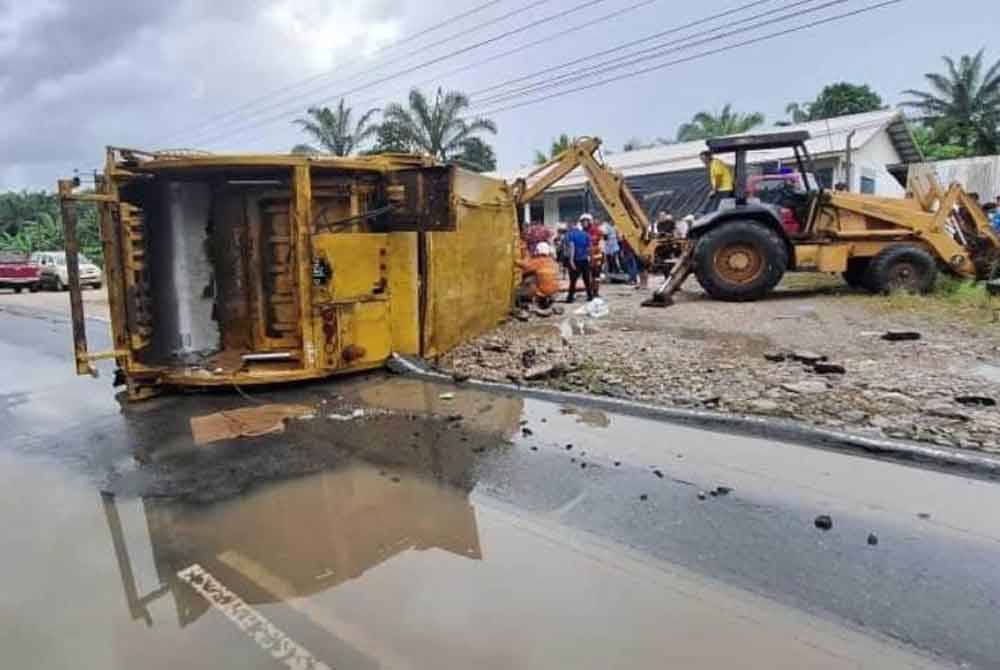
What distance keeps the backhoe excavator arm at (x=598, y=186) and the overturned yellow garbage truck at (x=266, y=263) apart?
3774mm

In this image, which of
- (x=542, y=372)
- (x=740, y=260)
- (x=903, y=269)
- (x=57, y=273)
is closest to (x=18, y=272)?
(x=57, y=273)

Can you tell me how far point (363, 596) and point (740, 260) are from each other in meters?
9.92

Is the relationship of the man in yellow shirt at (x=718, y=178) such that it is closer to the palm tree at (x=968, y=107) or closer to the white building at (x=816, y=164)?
the white building at (x=816, y=164)

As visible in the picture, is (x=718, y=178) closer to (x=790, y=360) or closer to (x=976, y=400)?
(x=790, y=360)

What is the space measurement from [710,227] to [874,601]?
946cm

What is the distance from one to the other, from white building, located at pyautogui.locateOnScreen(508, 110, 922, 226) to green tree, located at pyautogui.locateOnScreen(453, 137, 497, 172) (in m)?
6.85

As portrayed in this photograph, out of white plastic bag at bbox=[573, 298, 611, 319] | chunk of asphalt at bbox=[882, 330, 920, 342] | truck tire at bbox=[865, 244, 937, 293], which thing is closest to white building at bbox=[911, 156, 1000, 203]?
truck tire at bbox=[865, 244, 937, 293]

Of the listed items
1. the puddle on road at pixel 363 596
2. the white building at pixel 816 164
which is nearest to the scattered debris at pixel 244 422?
the puddle on road at pixel 363 596

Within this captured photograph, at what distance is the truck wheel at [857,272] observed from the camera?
1192 cm

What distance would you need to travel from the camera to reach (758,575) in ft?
11.4

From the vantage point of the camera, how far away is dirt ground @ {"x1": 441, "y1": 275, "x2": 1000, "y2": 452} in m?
5.86

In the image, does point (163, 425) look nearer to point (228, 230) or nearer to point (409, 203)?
point (228, 230)

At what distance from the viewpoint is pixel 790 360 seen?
7.59 meters

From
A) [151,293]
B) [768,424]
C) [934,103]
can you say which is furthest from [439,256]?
[934,103]
